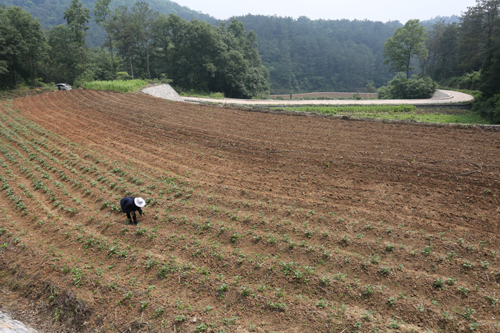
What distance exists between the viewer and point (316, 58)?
107125mm

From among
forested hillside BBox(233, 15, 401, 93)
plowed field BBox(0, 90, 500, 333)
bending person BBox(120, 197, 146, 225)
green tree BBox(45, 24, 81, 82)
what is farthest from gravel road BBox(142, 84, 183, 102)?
forested hillside BBox(233, 15, 401, 93)

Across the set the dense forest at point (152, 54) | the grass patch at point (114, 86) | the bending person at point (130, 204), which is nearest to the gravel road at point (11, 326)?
the bending person at point (130, 204)

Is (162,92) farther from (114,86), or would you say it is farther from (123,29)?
→ (123,29)

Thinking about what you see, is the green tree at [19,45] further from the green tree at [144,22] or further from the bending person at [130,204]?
the bending person at [130,204]

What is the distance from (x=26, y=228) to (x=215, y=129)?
31.1 feet

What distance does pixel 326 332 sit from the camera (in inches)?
180

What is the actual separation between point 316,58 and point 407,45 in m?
69.8

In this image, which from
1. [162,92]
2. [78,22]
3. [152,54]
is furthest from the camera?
[152,54]

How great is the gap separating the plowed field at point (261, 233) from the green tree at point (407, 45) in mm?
35051

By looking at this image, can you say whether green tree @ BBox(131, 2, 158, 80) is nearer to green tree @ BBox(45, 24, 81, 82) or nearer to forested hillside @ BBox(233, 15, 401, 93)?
green tree @ BBox(45, 24, 81, 82)

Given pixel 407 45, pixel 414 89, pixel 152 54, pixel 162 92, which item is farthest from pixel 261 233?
pixel 407 45

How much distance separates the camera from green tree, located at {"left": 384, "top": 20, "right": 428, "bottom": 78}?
133 feet

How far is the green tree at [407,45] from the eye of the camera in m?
40.5

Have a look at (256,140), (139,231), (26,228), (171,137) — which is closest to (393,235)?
(139,231)
